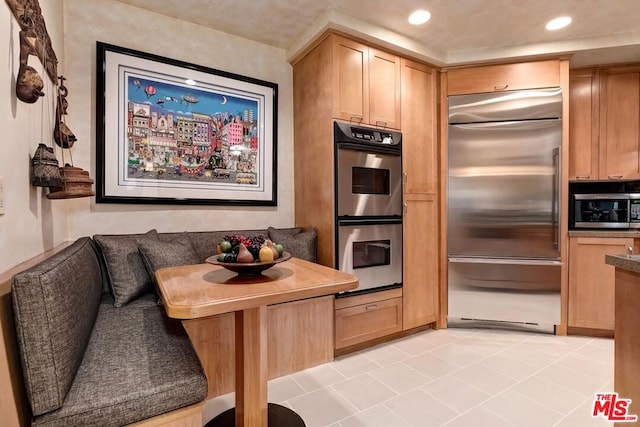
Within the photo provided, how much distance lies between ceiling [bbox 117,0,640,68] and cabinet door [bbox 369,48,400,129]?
124 mm

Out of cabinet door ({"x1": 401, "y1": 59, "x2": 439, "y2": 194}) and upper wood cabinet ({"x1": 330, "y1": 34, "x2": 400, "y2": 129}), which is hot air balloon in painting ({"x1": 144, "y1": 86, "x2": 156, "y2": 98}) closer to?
upper wood cabinet ({"x1": 330, "y1": 34, "x2": 400, "y2": 129})

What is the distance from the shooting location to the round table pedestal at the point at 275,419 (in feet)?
5.26

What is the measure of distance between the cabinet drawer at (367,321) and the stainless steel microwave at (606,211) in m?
1.99

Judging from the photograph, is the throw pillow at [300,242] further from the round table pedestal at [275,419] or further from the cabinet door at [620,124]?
the cabinet door at [620,124]

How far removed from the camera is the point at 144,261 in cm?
189

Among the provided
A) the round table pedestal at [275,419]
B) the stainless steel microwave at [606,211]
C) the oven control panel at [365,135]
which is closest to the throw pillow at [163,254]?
the round table pedestal at [275,419]

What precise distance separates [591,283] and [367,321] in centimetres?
207

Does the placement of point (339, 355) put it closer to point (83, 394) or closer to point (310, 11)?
point (83, 394)

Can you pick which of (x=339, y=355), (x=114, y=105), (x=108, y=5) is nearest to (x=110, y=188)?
(x=114, y=105)

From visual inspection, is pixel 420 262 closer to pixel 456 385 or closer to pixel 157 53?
pixel 456 385

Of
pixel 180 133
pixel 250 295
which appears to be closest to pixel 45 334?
pixel 250 295

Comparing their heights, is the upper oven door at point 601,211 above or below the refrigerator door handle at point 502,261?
above

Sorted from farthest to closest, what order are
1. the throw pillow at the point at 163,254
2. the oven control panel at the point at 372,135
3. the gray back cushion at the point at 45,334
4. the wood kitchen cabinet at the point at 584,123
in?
the wood kitchen cabinet at the point at 584,123
the oven control panel at the point at 372,135
the throw pillow at the point at 163,254
the gray back cushion at the point at 45,334

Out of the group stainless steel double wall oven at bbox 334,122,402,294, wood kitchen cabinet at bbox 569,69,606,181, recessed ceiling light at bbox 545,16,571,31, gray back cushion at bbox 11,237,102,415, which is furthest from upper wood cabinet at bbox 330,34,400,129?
gray back cushion at bbox 11,237,102,415
